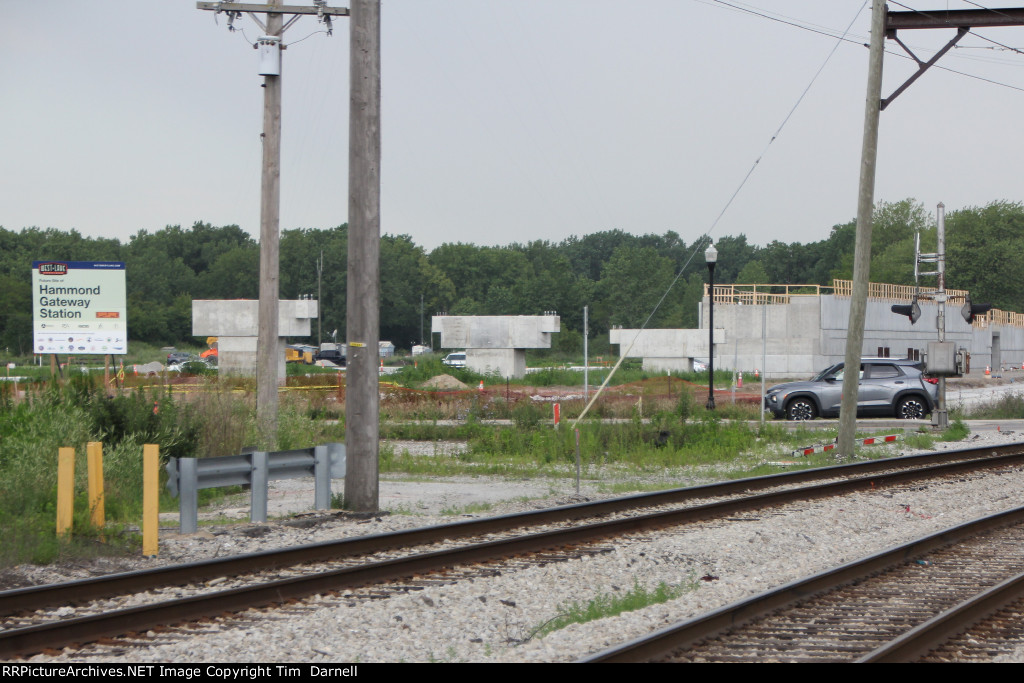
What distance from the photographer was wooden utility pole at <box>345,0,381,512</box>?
1213 centimetres

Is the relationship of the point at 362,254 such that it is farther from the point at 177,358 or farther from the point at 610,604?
the point at 177,358

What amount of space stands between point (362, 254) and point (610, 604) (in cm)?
583

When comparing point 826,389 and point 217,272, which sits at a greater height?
point 217,272

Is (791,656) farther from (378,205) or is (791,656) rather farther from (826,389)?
(826,389)

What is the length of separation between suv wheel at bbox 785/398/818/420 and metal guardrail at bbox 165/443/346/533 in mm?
18685

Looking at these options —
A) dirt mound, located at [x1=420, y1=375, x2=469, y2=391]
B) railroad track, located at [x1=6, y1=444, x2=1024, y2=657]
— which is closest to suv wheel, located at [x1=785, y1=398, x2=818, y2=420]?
railroad track, located at [x1=6, y1=444, x2=1024, y2=657]

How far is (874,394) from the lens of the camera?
28.2 meters

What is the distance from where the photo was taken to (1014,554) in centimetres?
994

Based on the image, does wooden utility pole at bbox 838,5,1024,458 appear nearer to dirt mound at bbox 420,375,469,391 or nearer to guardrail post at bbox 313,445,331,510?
guardrail post at bbox 313,445,331,510

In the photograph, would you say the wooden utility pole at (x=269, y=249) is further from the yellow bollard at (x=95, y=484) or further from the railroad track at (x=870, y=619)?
the railroad track at (x=870, y=619)

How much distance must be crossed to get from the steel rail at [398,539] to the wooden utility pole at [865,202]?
1.52m
